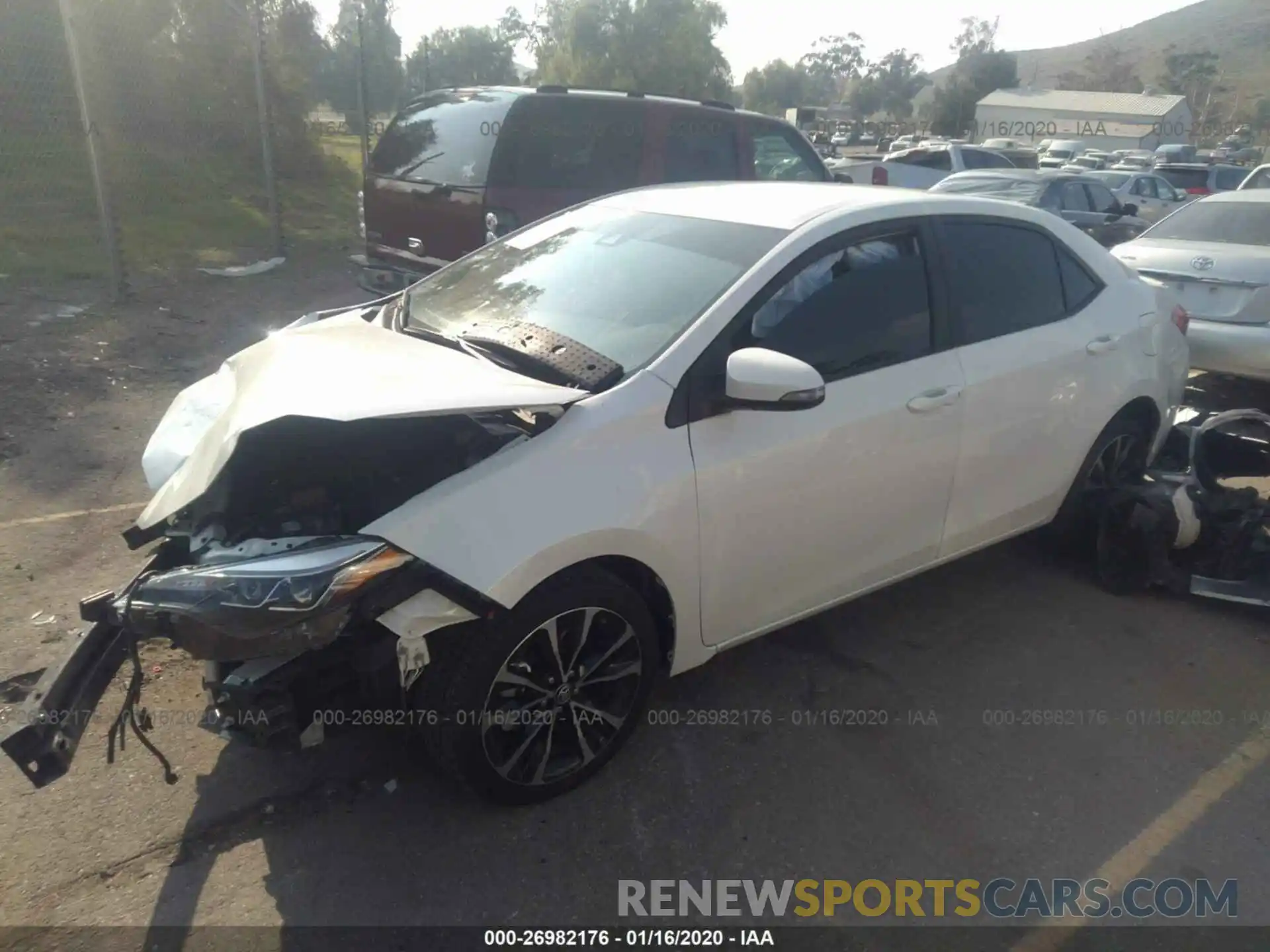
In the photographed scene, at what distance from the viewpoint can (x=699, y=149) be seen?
27.3ft

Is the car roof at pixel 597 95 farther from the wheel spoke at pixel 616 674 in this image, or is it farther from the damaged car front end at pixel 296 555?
the wheel spoke at pixel 616 674

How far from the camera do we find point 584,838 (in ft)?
9.56

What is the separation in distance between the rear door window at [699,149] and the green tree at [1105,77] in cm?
10032

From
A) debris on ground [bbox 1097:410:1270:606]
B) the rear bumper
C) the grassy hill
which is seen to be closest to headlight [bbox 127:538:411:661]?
debris on ground [bbox 1097:410:1270:606]

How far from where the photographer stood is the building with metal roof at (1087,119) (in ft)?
179

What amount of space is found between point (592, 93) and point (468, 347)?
5.17 meters

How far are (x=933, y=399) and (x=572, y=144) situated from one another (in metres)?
4.84

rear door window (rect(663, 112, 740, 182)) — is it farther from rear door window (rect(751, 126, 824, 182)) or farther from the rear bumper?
the rear bumper

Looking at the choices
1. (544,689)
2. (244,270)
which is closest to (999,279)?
(544,689)

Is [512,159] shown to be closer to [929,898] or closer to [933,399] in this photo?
[933,399]

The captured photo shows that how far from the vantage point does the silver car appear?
6.97 meters

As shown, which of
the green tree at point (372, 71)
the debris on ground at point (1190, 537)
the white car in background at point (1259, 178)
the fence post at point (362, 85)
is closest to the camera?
the debris on ground at point (1190, 537)

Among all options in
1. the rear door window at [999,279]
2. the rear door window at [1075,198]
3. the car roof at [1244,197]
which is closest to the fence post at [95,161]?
the rear door window at [999,279]

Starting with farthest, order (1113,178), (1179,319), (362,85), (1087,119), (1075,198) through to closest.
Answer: (1087,119)
(1113,178)
(1075,198)
(362,85)
(1179,319)
